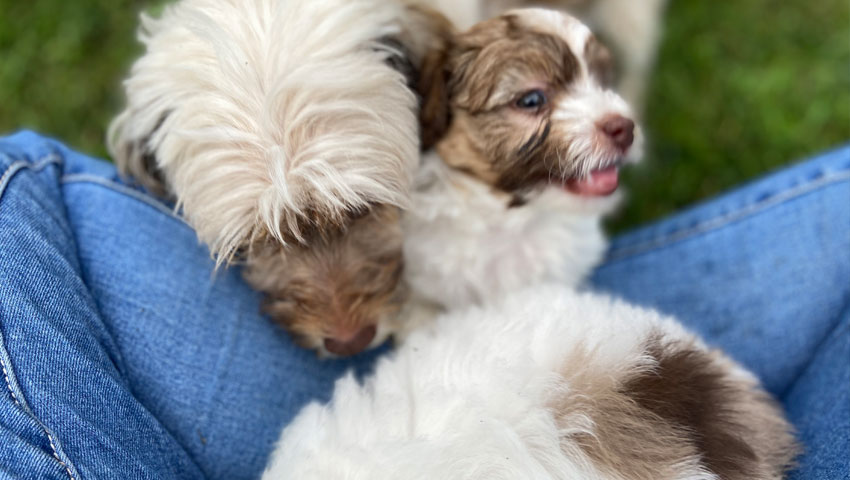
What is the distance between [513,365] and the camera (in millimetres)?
1880

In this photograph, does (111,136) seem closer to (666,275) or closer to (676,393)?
(676,393)

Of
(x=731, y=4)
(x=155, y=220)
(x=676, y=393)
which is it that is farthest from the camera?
(x=731, y=4)

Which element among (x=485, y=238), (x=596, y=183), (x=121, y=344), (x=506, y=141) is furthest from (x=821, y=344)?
(x=121, y=344)

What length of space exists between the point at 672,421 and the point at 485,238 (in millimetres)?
1238

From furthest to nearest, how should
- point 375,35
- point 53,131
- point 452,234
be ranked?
point 53,131 < point 452,234 < point 375,35

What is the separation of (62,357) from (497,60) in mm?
1714

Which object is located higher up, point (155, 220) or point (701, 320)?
point (155, 220)

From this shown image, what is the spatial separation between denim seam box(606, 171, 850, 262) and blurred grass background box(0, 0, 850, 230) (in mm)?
1044

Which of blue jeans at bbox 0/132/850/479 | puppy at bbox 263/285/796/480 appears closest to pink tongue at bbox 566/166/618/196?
puppy at bbox 263/285/796/480

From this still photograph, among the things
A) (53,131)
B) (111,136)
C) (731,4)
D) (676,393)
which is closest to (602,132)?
(676,393)

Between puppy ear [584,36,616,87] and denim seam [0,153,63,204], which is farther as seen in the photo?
puppy ear [584,36,616,87]

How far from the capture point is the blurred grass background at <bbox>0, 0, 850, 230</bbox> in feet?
14.0

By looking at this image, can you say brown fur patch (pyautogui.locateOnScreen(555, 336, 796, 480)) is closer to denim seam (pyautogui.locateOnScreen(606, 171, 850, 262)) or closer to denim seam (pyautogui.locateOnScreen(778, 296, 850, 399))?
denim seam (pyautogui.locateOnScreen(778, 296, 850, 399))

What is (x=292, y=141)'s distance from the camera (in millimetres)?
2000
